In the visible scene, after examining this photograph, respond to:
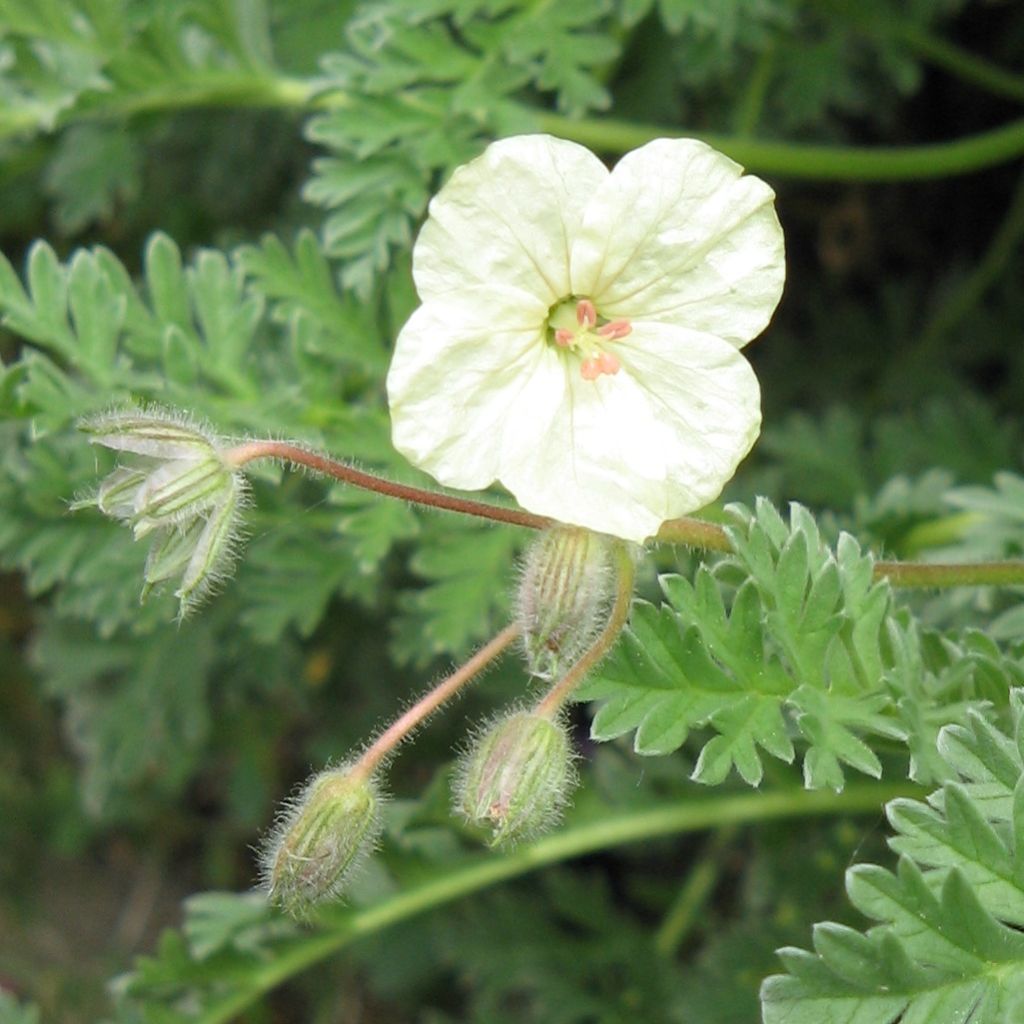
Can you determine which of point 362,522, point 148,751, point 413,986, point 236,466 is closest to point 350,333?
point 362,522

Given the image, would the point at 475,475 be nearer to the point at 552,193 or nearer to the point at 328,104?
the point at 552,193

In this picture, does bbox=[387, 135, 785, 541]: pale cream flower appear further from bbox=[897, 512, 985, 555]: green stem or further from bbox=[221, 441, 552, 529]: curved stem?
bbox=[897, 512, 985, 555]: green stem

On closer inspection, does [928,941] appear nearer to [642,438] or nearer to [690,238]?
[642,438]

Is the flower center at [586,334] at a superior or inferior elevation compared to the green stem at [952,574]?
superior

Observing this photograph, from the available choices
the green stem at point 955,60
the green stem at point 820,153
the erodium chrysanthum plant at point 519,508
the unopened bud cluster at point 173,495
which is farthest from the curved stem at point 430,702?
the green stem at point 955,60

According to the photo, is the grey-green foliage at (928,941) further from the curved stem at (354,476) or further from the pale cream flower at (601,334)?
the curved stem at (354,476)

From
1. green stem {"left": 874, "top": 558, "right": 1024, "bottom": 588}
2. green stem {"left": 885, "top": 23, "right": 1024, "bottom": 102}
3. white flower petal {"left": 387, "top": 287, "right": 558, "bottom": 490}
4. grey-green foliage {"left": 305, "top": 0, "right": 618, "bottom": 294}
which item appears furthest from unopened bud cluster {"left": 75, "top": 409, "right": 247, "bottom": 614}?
green stem {"left": 885, "top": 23, "right": 1024, "bottom": 102}
